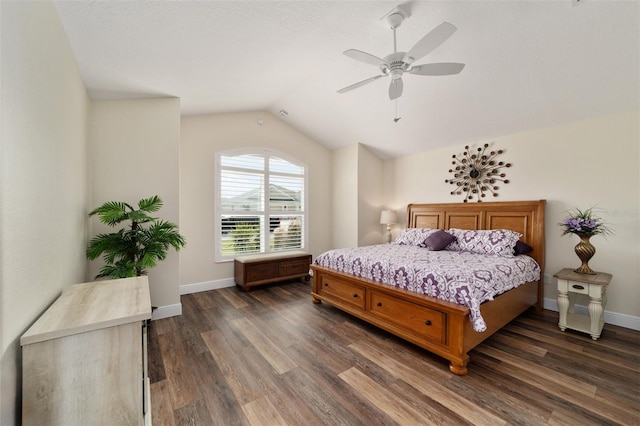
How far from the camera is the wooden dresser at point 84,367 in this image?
110cm

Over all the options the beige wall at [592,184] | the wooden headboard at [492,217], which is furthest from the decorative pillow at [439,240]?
the beige wall at [592,184]

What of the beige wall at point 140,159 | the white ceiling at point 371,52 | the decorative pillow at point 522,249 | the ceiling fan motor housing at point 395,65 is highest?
the white ceiling at point 371,52

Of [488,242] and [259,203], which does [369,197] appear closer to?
[259,203]

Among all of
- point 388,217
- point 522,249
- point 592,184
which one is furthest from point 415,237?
point 592,184

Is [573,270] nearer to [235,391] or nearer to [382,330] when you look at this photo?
[382,330]

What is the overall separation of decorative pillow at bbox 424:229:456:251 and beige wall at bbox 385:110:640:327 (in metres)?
1.04

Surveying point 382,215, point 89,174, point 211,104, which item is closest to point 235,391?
point 89,174

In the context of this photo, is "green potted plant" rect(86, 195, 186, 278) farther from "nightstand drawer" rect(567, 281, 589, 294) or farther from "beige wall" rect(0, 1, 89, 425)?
"nightstand drawer" rect(567, 281, 589, 294)

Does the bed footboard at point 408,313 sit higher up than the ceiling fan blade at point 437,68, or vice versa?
the ceiling fan blade at point 437,68

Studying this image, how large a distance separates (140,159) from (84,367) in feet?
7.89

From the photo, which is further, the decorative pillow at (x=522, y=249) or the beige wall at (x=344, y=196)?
the beige wall at (x=344, y=196)

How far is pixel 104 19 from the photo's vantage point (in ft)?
5.79

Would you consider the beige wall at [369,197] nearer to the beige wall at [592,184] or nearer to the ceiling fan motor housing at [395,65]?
the beige wall at [592,184]

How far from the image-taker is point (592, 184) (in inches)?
122
